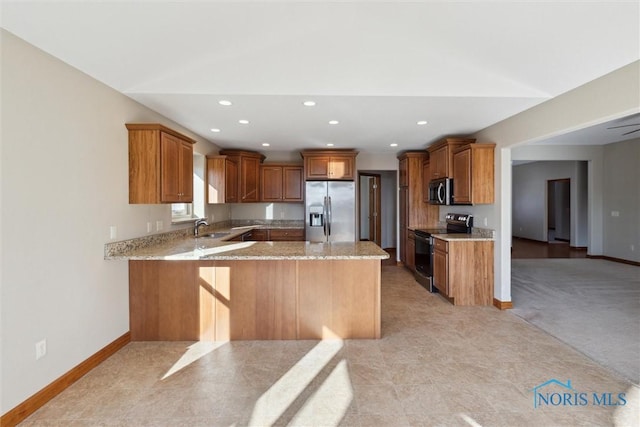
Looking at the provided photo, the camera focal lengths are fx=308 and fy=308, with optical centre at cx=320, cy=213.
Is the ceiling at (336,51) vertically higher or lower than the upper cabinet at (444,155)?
higher

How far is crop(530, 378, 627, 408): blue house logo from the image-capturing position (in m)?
2.10

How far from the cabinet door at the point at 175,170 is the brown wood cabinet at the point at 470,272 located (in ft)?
11.4

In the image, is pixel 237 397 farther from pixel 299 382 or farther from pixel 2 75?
pixel 2 75

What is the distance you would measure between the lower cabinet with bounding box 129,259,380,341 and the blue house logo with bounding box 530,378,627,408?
1.35 m

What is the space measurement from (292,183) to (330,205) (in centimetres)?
96

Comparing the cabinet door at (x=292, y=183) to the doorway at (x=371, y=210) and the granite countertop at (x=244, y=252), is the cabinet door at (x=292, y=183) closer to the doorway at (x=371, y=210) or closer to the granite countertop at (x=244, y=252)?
the doorway at (x=371, y=210)

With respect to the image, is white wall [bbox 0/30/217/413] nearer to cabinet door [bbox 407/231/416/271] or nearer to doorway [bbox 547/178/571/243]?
cabinet door [bbox 407/231/416/271]

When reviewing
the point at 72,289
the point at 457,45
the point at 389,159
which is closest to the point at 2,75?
the point at 72,289

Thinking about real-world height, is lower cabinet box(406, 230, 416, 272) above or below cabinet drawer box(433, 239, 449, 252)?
below

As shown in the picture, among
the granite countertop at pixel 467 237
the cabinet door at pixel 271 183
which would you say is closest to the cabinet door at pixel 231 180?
the cabinet door at pixel 271 183

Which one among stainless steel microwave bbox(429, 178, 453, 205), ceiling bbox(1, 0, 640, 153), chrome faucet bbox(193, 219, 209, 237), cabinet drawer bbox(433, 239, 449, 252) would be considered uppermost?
ceiling bbox(1, 0, 640, 153)

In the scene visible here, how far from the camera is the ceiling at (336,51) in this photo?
6.83 ft

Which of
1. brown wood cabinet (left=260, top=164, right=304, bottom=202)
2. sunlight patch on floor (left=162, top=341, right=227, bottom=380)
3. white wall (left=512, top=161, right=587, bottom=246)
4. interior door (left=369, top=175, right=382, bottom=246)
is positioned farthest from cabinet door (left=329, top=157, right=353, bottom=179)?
white wall (left=512, top=161, right=587, bottom=246)

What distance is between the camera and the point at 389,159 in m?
6.74
